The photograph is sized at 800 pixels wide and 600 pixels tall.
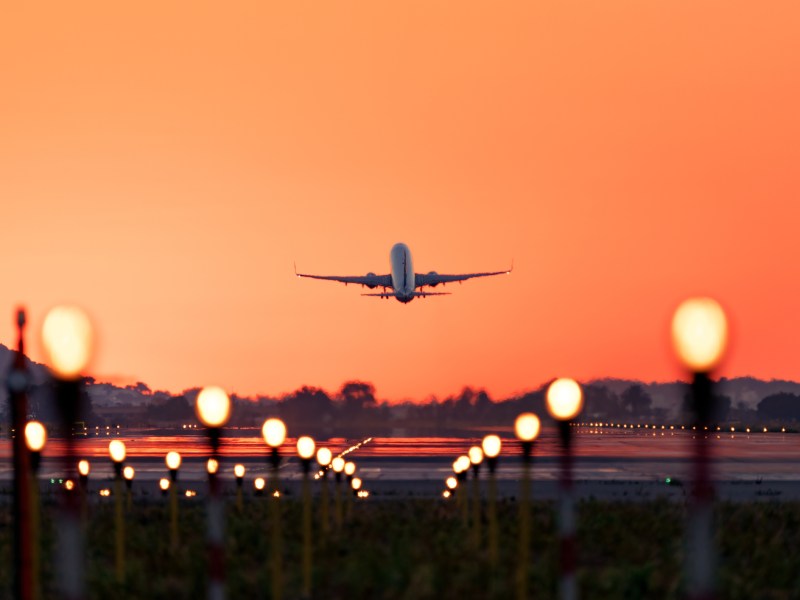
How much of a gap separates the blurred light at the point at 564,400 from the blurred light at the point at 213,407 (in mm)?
3905

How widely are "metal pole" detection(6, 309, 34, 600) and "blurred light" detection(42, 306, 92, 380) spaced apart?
8.25 feet

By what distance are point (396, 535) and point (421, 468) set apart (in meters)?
31.2

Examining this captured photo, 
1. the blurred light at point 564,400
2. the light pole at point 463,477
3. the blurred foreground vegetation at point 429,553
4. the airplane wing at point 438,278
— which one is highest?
the airplane wing at point 438,278

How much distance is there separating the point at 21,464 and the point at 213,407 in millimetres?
3391

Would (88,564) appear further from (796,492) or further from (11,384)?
(796,492)

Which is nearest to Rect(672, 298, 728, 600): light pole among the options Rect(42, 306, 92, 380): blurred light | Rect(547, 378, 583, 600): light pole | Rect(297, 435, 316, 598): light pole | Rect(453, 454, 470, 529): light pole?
Rect(547, 378, 583, 600): light pole

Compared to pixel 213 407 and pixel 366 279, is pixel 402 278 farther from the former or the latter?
pixel 213 407

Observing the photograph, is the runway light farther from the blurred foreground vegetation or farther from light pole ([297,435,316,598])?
light pole ([297,435,316,598])

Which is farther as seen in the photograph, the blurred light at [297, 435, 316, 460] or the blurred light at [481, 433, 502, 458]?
the blurred light at [481, 433, 502, 458]

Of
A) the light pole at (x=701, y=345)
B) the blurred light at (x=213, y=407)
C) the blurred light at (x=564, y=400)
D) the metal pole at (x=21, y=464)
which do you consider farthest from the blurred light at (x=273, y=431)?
the light pole at (x=701, y=345)

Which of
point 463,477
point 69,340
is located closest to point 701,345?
point 69,340

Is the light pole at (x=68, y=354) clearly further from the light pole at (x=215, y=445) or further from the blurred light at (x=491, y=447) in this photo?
the blurred light at (x=491, y=447)

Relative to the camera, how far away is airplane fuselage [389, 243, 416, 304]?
112 m

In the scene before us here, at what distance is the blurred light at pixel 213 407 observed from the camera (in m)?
18.2
